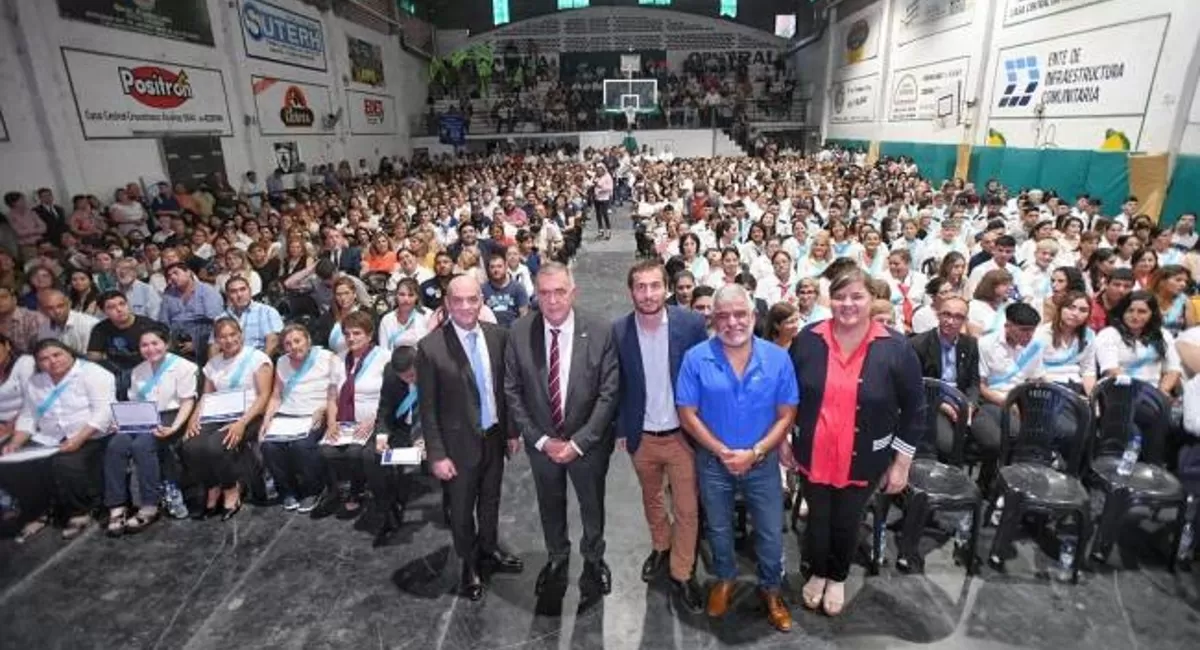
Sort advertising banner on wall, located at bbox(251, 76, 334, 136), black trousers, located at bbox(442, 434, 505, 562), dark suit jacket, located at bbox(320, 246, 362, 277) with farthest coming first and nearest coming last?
advertising banner on wall, located at bbox(251, 76, 334, 136), dark suit jacket, located at bbox(320, 246, 362, 277), black trousers, located at bbox(442, 434, 505, 562)

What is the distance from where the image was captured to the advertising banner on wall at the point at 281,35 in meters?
14.2

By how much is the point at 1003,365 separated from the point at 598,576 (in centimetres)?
290

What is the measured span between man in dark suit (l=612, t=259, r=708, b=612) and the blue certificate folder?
125 inches

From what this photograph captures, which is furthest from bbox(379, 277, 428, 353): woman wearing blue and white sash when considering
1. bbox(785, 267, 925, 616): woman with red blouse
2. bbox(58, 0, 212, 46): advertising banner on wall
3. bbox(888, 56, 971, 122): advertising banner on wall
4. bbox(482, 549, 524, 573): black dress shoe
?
bbox(888, 56, 971, 122): advertising banner on wall

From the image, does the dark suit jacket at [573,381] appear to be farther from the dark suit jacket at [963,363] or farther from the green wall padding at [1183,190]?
the green wall padding at [1183,190]

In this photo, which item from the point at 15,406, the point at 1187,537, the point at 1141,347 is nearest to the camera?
the point at 1187,537

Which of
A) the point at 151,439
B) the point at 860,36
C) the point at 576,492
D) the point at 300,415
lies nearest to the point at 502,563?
the point at 576,492

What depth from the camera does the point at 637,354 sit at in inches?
109

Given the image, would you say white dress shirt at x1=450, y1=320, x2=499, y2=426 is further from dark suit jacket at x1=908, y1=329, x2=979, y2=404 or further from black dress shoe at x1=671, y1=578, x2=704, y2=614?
dark suit jacket at x1=908, y1=329, x2=979, y2=404

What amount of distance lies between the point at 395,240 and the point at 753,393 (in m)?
5.99

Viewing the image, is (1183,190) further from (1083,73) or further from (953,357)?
(953,357)

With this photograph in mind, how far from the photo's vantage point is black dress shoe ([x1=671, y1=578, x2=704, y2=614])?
3.00 m

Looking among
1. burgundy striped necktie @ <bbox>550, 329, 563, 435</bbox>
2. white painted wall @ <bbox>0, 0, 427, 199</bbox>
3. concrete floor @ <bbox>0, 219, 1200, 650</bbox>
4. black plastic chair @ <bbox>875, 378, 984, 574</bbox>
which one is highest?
white painted wall @ <bbox>0, 0, 427, 199</bbox>

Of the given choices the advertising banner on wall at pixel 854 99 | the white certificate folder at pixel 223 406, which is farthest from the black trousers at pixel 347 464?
the advertising banner on wall at pixel 854 99
